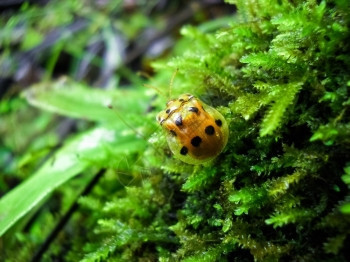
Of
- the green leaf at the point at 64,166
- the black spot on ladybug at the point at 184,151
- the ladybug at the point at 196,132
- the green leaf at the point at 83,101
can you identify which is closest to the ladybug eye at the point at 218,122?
the ladybug at the point at 196,132

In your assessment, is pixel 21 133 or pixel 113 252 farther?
pixel 21 133

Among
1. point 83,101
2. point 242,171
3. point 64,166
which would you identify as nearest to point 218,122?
point 242,171

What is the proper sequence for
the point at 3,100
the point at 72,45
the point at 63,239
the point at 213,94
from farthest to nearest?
the point at 72,45, the point at 3,100, the point at 63,239, the point at 213,94

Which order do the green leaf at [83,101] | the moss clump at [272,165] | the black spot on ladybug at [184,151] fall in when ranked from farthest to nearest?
the green leaf at [83,101]
the black spot on ladybug at [184,151]
the moss clump at [272,165]

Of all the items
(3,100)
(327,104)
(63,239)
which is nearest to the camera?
(327,104)

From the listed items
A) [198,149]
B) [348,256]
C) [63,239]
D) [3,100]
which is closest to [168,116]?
[198,149]

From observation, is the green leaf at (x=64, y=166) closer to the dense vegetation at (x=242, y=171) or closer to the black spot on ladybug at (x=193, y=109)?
the dense vegetation at (x=242, y=171)

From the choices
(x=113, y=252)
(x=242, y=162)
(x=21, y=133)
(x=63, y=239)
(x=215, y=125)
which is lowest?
(x=21, y=133)

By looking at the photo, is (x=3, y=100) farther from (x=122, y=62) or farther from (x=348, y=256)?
(x=348, y=256)

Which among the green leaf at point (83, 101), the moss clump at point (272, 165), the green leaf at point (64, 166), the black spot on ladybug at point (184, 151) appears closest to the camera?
the moss clump at point (272, 165)
